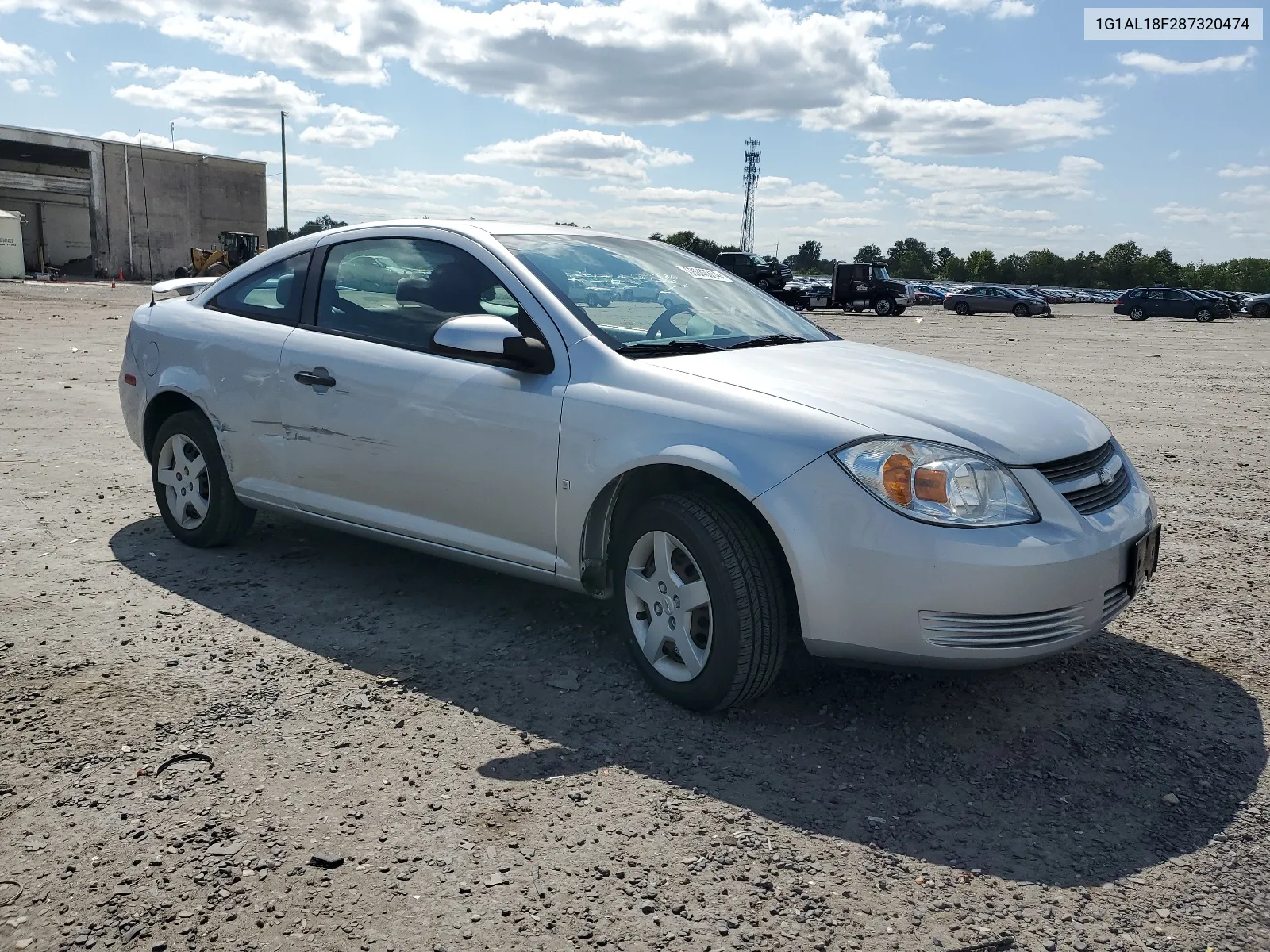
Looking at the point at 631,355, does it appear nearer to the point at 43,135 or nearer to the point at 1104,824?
the point at 1104,824

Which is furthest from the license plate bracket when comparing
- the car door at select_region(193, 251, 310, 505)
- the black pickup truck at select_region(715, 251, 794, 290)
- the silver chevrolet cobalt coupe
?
the black pickup truck at select_region(715, 251, 794, 290)

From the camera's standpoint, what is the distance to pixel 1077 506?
330 centimetres

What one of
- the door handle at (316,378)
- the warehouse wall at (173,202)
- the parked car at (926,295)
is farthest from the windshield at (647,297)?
the warehouse wall at (173,202)

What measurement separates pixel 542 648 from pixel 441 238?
172cm

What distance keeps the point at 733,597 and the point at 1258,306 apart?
181ft

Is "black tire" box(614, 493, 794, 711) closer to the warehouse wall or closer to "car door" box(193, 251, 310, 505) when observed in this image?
"car door" box(193, 251, 310, 505)

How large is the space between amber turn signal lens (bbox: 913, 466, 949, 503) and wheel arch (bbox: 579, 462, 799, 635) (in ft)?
1.52

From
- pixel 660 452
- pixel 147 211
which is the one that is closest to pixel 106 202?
pixel 147 211

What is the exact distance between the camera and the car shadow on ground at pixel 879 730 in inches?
112

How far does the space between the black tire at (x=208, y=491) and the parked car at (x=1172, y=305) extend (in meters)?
47.4

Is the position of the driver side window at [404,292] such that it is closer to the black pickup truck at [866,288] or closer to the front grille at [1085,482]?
the front grille at [1085,482]

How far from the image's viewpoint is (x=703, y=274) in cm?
470

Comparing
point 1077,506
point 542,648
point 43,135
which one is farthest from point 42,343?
point 43,135

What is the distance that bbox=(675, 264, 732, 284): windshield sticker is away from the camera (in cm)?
461
